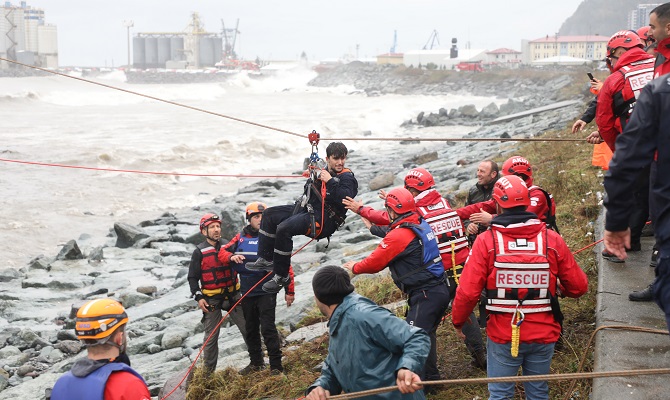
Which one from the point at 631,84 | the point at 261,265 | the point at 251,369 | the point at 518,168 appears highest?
the point at 631,84

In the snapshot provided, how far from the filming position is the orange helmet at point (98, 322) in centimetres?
398

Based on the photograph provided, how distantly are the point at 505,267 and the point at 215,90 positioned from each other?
130 metres

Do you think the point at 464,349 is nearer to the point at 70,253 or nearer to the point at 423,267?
the point at 423,267

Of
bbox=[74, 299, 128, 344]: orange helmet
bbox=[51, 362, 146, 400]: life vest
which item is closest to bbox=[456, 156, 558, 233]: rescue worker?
bbox=[74, 299, 128, 344]: orange helmet

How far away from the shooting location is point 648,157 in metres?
3.56

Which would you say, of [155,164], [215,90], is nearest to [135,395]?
[155,164]

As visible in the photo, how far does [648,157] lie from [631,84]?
3368 mm

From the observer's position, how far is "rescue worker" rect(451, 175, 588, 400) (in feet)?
15.9

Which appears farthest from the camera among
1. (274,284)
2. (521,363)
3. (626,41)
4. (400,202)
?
(274,284)

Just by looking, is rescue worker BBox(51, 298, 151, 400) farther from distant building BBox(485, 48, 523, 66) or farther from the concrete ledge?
distant building BBox(485, 48, 523, 66)

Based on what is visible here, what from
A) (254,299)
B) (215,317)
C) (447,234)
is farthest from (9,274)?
(447,234)

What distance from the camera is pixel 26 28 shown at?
188 meters

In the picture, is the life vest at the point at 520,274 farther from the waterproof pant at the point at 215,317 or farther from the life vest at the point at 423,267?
the waterproof pant at the point at 215,317

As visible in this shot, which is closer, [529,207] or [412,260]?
[412,260]
